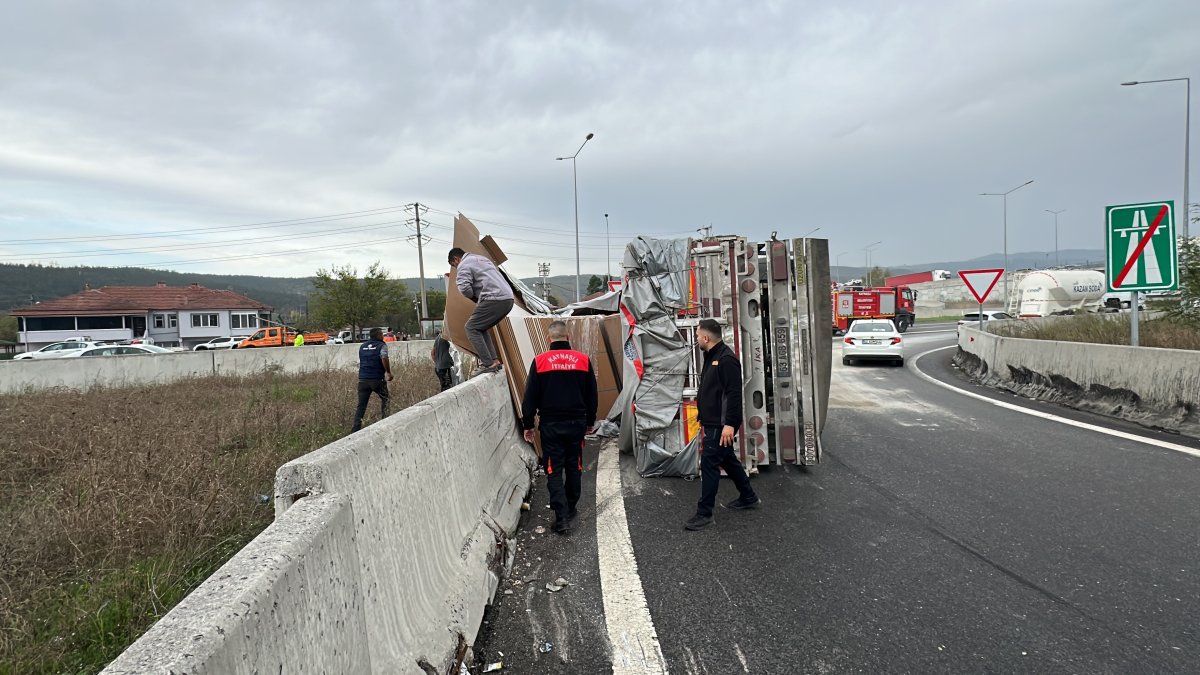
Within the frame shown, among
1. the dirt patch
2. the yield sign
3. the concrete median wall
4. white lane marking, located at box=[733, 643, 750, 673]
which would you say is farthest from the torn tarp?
the concrete median wall

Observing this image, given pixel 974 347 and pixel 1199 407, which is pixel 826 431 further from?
pixel 974 347

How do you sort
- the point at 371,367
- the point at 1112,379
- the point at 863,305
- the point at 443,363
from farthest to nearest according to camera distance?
→ the point at 863,305
the point at 443,363
the point at 371,367
the point at 1112,379

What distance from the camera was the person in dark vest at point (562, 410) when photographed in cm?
541

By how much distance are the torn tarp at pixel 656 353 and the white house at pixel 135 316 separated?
75.6 metres

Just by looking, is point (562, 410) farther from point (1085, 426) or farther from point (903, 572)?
point (1085, 426)

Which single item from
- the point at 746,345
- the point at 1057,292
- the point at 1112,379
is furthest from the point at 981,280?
the point at 1057,292

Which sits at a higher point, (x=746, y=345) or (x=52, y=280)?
(x=52, y=280)

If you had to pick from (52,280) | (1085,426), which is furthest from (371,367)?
(52,280)

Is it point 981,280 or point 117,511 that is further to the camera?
point 981,280

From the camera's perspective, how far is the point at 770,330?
6.60 m

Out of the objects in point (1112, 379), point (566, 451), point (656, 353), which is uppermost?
point (656, 353)

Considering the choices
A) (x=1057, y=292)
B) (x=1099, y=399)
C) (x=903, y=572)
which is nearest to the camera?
(x=903, y=572)

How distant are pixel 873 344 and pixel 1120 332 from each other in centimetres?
768

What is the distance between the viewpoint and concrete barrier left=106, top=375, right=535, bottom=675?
1.51 metres
